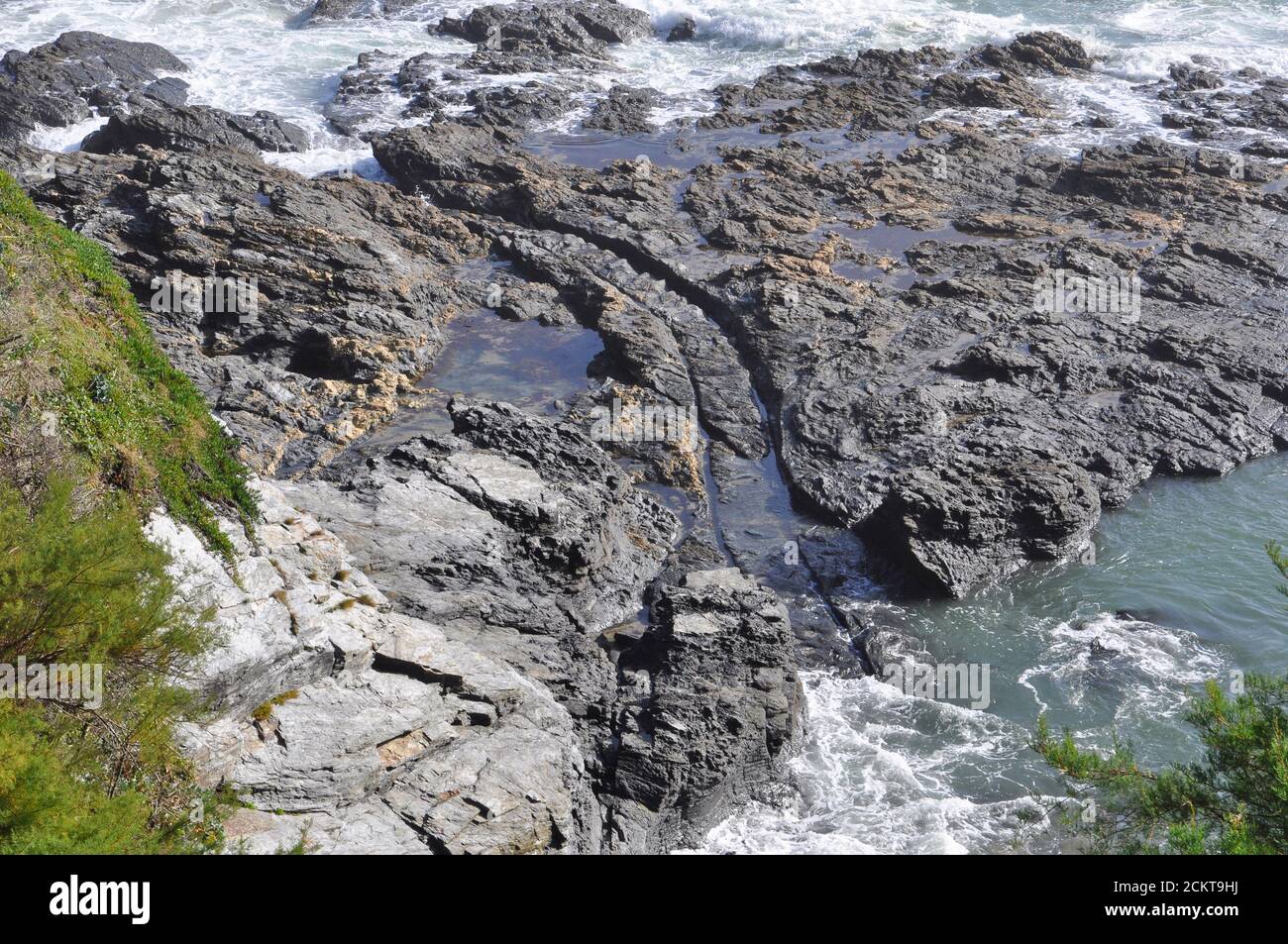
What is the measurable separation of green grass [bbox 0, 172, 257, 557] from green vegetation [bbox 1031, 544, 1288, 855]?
11.2 meters

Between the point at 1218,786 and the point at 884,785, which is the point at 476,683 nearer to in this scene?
the point at 884,785

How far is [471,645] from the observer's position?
15922 millimetres

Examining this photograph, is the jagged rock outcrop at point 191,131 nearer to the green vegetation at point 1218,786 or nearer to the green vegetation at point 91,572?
the green vegetation at point 91,572

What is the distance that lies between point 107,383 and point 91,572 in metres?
4.47

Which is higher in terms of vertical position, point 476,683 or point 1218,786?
point 1218,786

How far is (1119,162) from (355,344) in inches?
1001

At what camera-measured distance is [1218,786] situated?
10523 millimetres

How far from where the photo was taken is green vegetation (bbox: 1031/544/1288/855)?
31.4ft

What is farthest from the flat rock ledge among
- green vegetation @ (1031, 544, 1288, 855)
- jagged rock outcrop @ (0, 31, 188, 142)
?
jagged rock outcrop @ (0, 31, 188, 142)

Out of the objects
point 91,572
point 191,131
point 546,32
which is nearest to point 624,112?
point 546,32

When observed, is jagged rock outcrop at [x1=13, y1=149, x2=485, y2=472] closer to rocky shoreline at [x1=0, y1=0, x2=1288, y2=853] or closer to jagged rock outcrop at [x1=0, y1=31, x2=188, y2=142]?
rocky shoreline at [x1=0, y1=0, x2=1288, y2=853]

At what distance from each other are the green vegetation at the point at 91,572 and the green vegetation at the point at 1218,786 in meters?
9.35

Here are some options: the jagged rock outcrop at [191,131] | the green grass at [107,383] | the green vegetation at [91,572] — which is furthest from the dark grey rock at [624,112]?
the green vegetation at [91,572]
